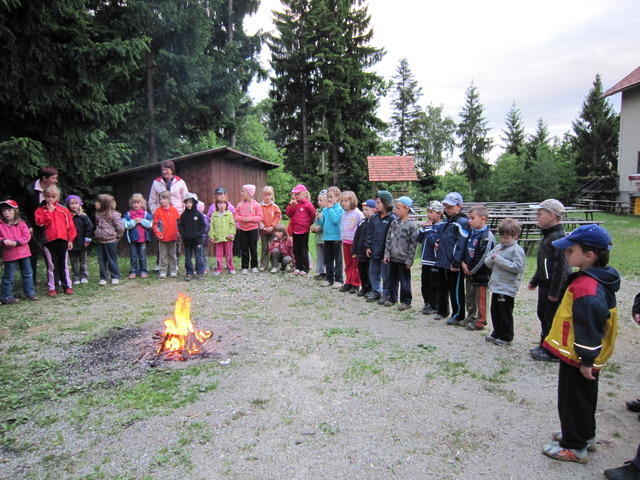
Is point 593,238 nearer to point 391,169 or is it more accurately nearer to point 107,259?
point 107,259

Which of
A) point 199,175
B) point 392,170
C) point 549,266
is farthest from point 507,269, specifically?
point 392,170

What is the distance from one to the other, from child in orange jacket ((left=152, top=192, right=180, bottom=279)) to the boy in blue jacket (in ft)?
18.1

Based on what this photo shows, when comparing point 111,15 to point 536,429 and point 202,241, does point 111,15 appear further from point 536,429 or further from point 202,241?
point 536,429

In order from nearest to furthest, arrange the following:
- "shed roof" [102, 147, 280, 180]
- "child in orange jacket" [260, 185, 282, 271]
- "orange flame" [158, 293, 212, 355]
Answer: "orange flame" [158, 293, 212, 355] → "child in orange jacket" [260, 185, 282, 271] → "shed roof" [102, 147, 280, 180]

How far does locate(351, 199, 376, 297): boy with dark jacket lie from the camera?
797 centimetres

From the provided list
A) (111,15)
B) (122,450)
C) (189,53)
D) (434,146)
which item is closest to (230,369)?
(122,450)

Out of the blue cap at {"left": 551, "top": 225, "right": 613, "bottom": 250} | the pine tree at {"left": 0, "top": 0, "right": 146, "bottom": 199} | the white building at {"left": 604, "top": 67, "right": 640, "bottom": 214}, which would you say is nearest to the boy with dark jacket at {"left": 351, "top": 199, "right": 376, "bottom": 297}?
the blue cap at {"left": 551, "top": 225, "right": 613, "bottom": 250}

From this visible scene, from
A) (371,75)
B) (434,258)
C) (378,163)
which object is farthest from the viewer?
(371,75)

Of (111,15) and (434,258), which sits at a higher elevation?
(111,15)

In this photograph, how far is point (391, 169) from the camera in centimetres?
2650

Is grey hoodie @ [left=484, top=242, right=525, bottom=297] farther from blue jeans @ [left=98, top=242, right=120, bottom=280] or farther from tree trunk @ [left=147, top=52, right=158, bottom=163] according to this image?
tree trunk @ [left=147, top=52, right=158, bottom=163]

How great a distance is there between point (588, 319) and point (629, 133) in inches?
1287

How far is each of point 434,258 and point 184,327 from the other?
147 inches

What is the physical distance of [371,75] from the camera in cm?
3044
